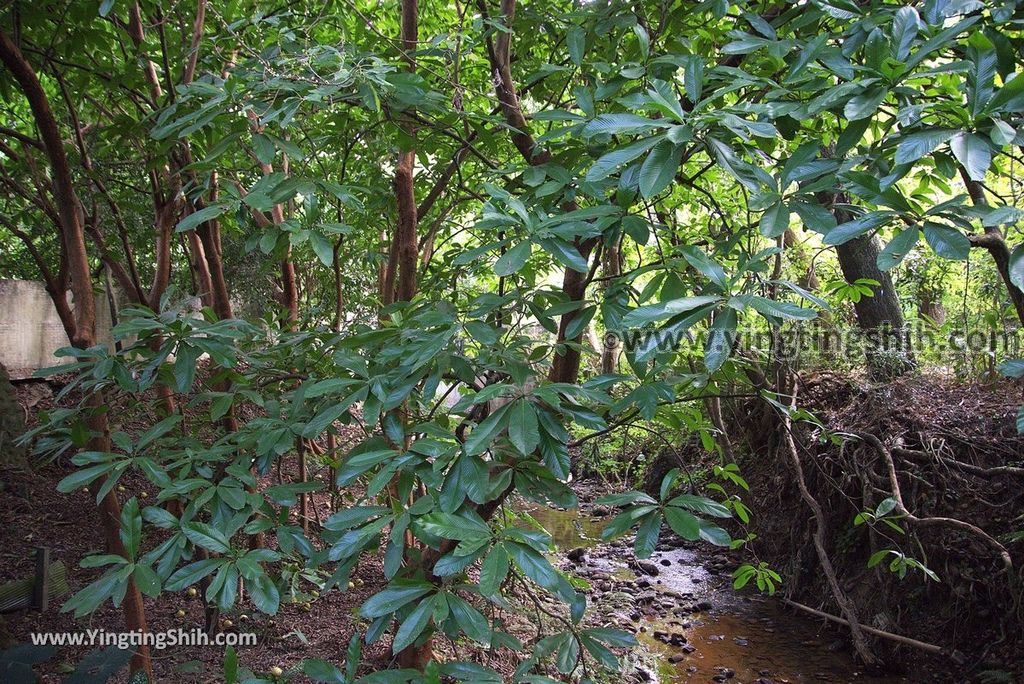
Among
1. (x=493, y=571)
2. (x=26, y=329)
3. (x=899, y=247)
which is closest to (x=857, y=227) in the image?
(x=899, y=247)

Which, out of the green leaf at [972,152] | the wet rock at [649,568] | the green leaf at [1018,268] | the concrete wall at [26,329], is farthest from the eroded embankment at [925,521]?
the concrete wall at [26,329]

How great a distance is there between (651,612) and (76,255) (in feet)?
10.9

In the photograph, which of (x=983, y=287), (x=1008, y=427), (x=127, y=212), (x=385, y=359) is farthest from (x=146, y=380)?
(x=983, y=287)

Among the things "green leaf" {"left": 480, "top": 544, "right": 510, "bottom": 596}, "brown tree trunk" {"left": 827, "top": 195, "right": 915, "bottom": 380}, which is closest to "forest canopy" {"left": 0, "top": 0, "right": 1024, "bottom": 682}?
"green leaf" {"left": 480, "top": 544, "right": 510, "bottom": 596}

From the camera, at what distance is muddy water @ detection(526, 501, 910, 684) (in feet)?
11.0

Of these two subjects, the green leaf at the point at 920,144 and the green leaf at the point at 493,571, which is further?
the green leaf at the point at 493,571

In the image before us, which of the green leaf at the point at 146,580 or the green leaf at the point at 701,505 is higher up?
the green leaf at the point at 701,505

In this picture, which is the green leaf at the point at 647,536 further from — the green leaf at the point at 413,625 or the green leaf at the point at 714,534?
the green leaf at the point at 413,625

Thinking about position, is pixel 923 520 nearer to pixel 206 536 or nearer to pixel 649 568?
pixel 649 568

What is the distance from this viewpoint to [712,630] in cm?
385

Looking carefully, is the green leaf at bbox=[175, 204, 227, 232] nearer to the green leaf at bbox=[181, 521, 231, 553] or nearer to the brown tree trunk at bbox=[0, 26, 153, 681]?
the green leaf at bbox=[181, 521, 231, 553]

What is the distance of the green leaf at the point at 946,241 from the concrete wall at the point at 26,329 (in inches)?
169

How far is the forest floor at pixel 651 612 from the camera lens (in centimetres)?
269

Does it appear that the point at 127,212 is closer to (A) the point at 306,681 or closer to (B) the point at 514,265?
(A) the point at 306,681
